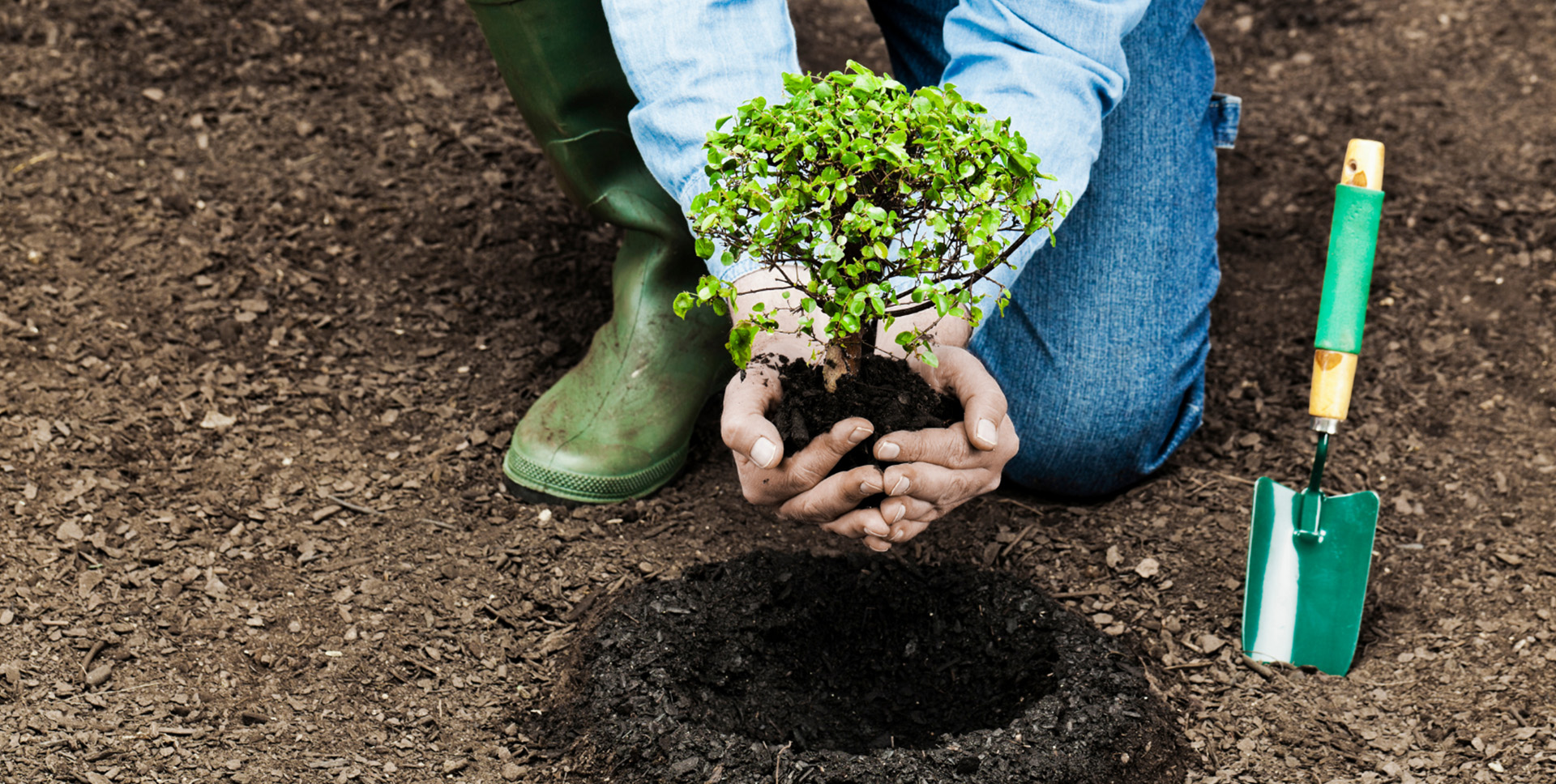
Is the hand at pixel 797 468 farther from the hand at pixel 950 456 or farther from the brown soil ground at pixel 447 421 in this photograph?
the brown soil ground at pixel 447 421

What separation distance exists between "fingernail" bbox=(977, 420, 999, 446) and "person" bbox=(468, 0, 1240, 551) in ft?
0.80

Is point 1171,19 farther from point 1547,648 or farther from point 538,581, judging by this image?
point 538,581

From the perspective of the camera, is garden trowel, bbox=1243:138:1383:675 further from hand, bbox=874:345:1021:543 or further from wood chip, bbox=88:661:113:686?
wood chip, bbox=88:661:113:686

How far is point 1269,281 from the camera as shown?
104 inches

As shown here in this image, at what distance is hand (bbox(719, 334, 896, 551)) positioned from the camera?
4.83 feet

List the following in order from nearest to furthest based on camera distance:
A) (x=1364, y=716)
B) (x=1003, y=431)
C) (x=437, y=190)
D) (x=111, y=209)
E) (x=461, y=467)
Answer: (x=1003, y=431), (x=1364, y=716), (x=461, y=467), (x=111, y=209), (x=437, y=190)

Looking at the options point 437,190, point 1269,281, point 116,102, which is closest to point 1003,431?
point 1269,281

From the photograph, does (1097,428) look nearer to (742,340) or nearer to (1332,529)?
(1332,529)

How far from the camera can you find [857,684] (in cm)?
174

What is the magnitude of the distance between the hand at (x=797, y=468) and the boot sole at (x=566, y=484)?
55 cm

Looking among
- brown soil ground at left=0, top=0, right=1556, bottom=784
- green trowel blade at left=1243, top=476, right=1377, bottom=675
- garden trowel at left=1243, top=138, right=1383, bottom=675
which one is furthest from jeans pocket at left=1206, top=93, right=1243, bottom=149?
green trowel blade at left=1243, top=476, right=1377, bottom=675

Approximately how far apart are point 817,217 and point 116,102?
2.34 meters

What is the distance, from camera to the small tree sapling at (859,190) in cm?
126

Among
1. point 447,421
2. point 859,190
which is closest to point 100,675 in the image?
point 447,421
